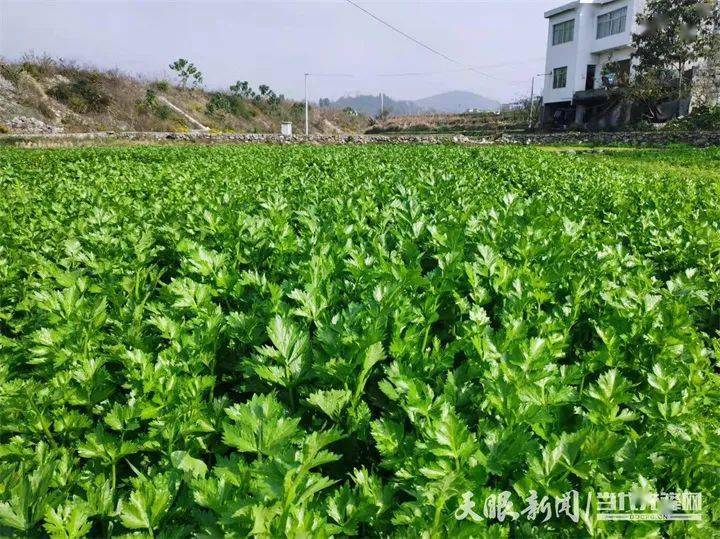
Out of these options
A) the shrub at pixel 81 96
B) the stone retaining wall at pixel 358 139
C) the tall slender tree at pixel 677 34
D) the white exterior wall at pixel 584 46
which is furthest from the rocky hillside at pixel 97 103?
the tall slender tree at pixel 677 34

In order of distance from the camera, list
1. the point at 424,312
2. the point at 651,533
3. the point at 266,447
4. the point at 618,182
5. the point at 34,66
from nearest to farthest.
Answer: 1. the point at 651,533
2. the point at 266,447
3. the point at 424,312
4. the point at 618,182
5. the point at 34,66

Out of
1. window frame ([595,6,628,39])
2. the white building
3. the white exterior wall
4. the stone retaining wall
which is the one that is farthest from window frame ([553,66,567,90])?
the stone retaining wall

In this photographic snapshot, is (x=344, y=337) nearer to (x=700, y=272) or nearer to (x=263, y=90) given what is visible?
(x=700, y=272)

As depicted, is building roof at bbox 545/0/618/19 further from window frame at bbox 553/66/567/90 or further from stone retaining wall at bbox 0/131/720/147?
stone retaining wall at bbox 0/131/720/147

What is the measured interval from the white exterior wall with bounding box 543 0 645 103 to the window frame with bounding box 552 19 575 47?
30 cm

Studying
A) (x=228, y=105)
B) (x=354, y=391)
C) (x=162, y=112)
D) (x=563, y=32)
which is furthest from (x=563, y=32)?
(x=354, y=391)

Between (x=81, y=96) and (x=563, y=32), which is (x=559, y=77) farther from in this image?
(x=81, y=96)

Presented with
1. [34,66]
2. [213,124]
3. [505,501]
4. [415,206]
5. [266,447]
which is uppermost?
[34,66]

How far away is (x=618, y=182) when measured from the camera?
8.52m

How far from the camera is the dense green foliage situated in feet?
5.23

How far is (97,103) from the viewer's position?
5003 cm

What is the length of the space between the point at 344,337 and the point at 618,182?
784cm

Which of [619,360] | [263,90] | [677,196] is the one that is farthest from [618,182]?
[263,90]

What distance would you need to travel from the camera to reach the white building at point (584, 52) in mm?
42625
